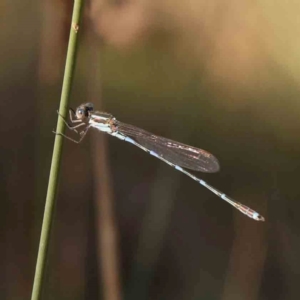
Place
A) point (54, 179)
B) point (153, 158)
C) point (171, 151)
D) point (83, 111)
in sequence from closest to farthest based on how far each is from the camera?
point (54, 179)
point (83, 111)
point (171, 151)
point (153, 158)

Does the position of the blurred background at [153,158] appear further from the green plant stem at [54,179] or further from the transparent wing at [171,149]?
the green plant stem at [54,179]

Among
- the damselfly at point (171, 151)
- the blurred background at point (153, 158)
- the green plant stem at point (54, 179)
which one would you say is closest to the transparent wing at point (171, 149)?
the damselfly at point (171, 151)

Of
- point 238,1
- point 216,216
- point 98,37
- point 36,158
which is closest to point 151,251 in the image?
point 216,216

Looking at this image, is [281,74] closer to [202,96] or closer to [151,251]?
[202,96]

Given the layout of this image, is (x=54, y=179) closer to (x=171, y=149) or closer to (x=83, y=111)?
(x=83, y=111)

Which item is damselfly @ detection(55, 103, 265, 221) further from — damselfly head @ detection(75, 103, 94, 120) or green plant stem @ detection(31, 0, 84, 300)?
green plant stem @ detection(31, 0, 84, 300)

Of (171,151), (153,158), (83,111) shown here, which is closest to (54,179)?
(83,111)
